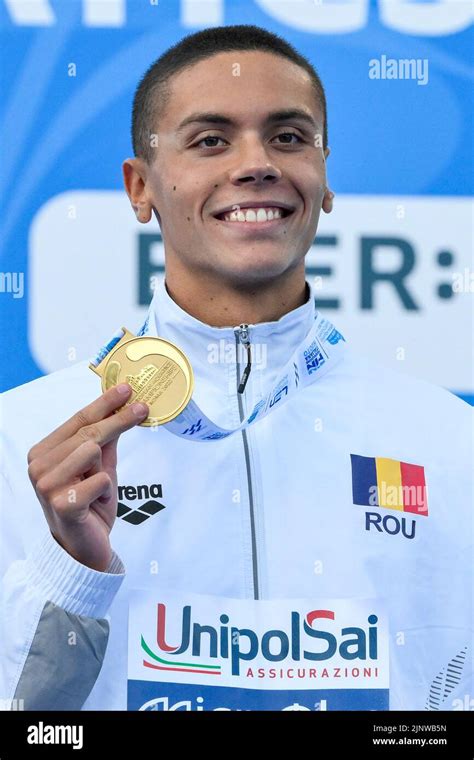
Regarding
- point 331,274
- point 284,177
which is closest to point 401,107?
point 331,274

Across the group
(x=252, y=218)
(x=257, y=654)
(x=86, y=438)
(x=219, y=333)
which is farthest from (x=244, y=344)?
(x=257, y=654)

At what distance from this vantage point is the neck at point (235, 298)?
3.00 meters

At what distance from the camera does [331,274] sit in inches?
139

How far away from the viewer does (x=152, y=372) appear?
2.63 meters

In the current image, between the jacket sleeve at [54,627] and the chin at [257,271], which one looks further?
the chin at [257,271]

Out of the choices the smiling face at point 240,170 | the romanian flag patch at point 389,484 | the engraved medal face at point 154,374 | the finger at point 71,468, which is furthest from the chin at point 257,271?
the finger at point 71,468

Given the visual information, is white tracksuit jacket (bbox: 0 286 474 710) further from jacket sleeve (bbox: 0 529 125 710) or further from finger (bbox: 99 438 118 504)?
finger (bbox: 99 438 118 504)

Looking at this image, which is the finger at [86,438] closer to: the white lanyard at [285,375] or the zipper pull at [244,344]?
the white lanyard at [285,375]

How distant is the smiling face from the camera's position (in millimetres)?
2893

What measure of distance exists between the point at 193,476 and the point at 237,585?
286mm

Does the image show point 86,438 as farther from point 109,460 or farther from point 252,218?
point 252,218

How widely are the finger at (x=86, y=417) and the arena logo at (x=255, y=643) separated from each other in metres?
0.58

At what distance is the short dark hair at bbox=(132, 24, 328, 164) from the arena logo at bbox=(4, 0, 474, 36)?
19 cm

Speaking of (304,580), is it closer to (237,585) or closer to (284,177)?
(237,585)
